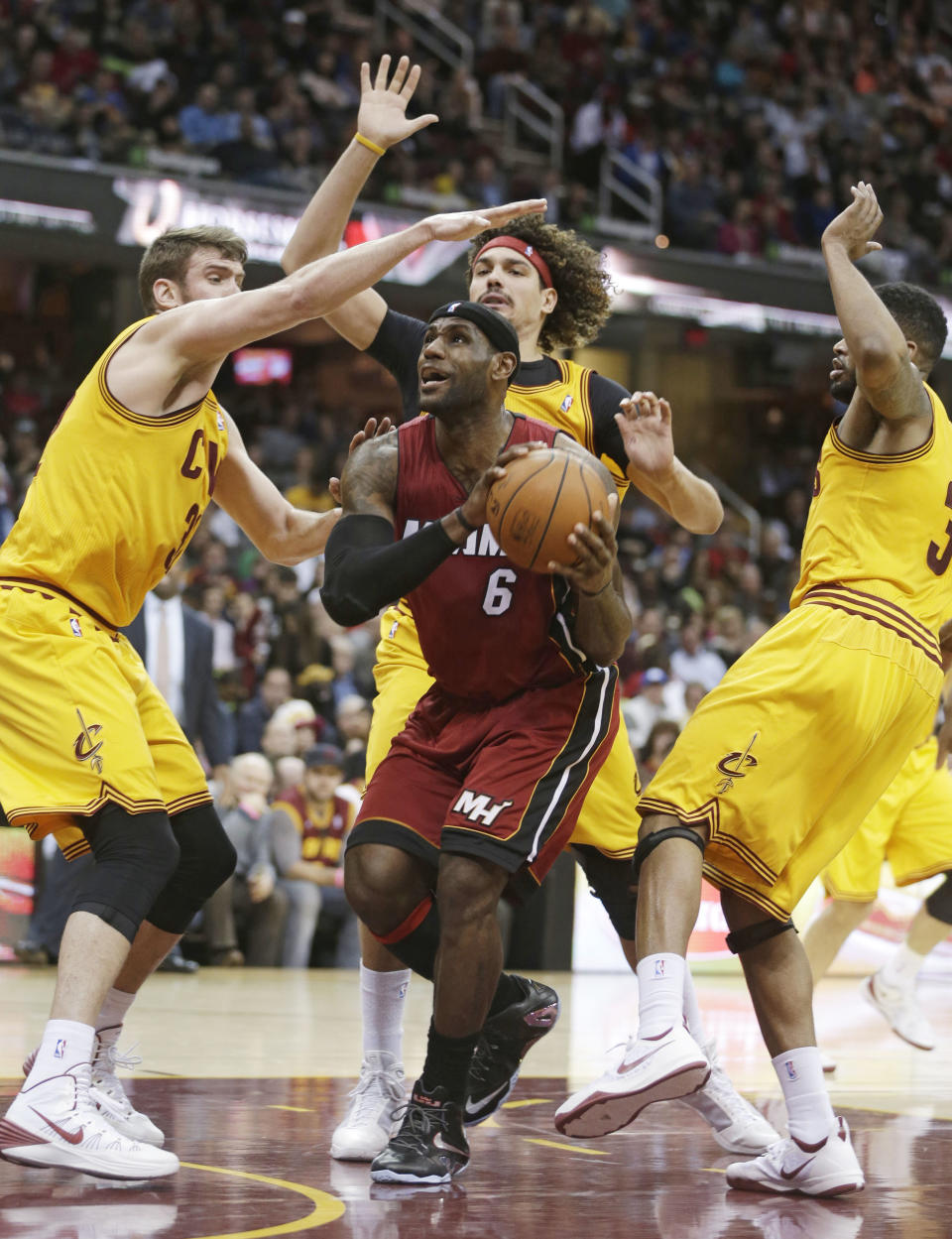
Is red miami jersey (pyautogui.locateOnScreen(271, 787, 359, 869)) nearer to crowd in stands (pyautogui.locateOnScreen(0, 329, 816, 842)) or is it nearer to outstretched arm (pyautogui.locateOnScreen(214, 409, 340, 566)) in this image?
crowd in stands (pyautogui.locateOnScreen(0, 329, 816, 842))

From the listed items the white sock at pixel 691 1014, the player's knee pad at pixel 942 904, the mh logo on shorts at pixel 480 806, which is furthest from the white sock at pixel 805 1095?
the player's knee pad at pixel 942 904

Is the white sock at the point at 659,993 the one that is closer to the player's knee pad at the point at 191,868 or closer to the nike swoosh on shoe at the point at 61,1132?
the player's knee pad at the point at 191,868

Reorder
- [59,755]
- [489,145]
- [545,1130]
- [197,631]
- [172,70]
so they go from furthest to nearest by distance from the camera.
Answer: [489,145]
[172,70]
[197,631]
[545,1130]
[59,755]

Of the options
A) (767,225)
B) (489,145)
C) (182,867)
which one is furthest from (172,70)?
(182,867)

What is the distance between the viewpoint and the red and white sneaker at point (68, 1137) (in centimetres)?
385

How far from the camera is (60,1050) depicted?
3945 millimetres

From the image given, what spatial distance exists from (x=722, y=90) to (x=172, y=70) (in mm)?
9033

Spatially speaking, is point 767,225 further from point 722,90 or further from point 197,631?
point 197,631

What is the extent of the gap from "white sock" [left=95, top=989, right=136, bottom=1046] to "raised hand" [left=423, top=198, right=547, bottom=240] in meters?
2.29

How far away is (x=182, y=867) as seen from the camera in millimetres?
4637

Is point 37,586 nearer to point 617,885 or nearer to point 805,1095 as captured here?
point 617,885

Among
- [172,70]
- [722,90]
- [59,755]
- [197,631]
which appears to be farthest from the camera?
[722,90]

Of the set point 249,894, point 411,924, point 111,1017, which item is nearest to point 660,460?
point 411,924

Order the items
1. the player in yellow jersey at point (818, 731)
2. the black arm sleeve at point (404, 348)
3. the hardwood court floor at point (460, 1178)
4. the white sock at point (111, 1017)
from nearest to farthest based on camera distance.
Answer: the hardwood court floor at point (460, 1178), the player in yellow jersey at point (818, 731), the white sock at point (111, 1017), the black arm sleeve at point (404, 348)
